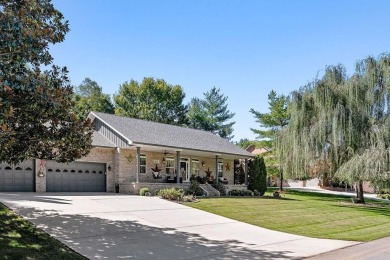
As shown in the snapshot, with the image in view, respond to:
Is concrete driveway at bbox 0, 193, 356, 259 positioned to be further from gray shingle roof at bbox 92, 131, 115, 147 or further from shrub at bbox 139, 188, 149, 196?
gray shingle roof at bbox 92, 131, 115, 147

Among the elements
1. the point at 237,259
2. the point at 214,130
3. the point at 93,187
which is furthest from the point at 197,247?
the point at 214,130

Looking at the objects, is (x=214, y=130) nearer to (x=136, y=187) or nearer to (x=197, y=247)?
(x=136, y=187)

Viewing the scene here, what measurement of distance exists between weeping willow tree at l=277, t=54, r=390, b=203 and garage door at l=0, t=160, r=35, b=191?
641 inches

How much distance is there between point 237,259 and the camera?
930cm

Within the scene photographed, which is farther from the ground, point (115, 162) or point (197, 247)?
point (115, 162)

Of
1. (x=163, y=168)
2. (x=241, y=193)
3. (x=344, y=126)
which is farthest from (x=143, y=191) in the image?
(x=344, y=126)

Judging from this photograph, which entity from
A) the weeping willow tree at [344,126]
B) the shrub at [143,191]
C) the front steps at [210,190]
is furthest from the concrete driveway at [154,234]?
the weeping willow tree at [344,126]

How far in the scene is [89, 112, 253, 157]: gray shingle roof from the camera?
2445cm

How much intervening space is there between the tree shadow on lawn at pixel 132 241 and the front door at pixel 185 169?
15.6 meters

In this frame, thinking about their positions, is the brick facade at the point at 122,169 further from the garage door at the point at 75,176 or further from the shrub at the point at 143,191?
the shrub at the point at 143,191

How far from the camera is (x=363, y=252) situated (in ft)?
34.9

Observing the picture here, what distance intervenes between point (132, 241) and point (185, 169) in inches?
736

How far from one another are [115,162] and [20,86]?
Answer: 1648 cm

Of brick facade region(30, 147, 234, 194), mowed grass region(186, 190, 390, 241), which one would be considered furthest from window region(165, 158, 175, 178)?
mowed grass region(186, 190, 390, 241)
